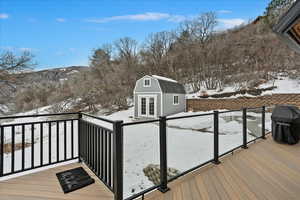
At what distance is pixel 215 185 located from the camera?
6.77 ft

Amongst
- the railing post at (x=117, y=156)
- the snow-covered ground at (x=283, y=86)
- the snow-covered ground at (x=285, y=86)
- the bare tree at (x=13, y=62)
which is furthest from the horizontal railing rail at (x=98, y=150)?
the snow-covered ground at (x=285, y=86)

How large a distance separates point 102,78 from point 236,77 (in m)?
15.5

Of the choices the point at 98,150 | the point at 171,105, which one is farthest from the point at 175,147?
the point at 171,105

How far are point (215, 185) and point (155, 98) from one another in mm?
10654

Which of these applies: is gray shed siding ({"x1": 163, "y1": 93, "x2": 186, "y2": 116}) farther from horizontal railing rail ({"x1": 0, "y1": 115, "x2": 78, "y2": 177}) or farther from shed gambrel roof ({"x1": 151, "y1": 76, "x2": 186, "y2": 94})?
horizontal railing rail ({"x1": 0, "y1": 115, "x2": 78, "y2": 177})

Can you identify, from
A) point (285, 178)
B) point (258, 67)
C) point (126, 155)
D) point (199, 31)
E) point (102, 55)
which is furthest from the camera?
point (102, 55)

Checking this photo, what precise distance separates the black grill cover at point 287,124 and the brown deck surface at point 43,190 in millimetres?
3939

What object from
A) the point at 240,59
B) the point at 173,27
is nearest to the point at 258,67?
the point at 240,59

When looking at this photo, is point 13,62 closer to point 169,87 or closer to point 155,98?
point 155,98

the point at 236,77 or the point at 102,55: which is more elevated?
the point at 102,55

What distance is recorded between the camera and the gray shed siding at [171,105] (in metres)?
12.8

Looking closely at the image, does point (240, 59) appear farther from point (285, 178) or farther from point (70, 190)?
point (70, 190)

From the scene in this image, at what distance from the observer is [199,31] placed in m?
19.5

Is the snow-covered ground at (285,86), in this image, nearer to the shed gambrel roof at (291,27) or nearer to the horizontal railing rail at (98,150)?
the shed gambrel roof at (291,27)
